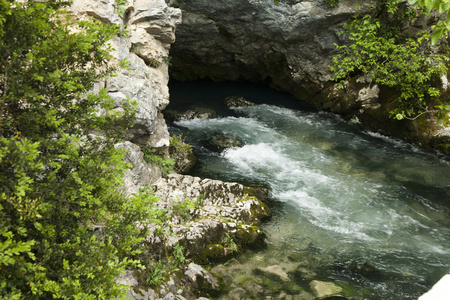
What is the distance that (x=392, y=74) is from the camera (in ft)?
46.9

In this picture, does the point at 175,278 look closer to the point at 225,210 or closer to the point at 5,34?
the point at 225,210

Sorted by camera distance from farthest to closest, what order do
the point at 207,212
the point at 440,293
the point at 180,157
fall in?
the point at 180,157, the point at 207,212, the point at 440,293

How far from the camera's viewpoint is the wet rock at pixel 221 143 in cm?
1346

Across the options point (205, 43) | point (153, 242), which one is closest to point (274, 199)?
point (153, 242)

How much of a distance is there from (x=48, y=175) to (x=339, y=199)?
8.33 metres

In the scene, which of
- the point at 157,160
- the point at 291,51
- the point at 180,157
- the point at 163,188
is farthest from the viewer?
the point at 291,51

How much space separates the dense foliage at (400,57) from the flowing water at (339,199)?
1.98 meters

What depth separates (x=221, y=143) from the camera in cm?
1366

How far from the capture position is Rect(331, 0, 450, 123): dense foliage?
13.7 m

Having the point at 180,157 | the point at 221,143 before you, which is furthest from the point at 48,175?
the point at 221,143

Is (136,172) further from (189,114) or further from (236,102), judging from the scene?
(236,102)

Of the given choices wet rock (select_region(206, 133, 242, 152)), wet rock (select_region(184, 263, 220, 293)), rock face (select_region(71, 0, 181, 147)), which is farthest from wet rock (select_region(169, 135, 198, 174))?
wet rock (select_region(184, 263, 220, 293))

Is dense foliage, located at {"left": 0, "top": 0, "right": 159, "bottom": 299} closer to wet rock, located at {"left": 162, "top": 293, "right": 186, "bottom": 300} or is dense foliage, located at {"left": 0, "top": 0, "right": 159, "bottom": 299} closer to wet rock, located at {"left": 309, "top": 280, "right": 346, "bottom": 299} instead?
wet rock, located at {"left": 162, "top": 293, "right": 186, "bottom": 300}

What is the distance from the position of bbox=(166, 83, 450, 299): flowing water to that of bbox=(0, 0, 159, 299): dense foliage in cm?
383
